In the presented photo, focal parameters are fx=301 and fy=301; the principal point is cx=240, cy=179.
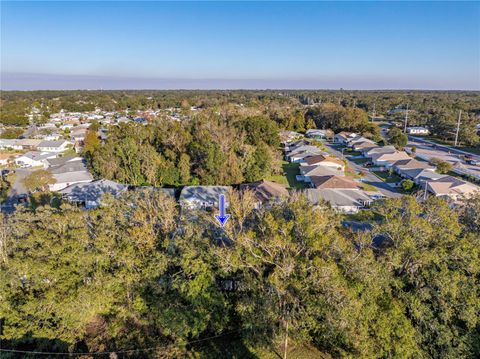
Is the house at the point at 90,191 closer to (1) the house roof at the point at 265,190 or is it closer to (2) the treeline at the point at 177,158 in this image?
(2) the treeline at the point at 177,158

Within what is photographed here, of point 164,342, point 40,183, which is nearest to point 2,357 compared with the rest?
point 164,342

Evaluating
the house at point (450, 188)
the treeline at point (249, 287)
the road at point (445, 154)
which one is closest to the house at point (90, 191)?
the treeline at point (249, 287)

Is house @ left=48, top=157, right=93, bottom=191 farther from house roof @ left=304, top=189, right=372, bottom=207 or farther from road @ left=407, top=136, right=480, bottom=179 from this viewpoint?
road @ left=407, top=136, right=480, bottom=179

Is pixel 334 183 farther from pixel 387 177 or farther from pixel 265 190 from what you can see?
pixel 387 177

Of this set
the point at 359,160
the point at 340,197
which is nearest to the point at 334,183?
the point at 340,197

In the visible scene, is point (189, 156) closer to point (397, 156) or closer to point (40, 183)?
point (40, 183)
